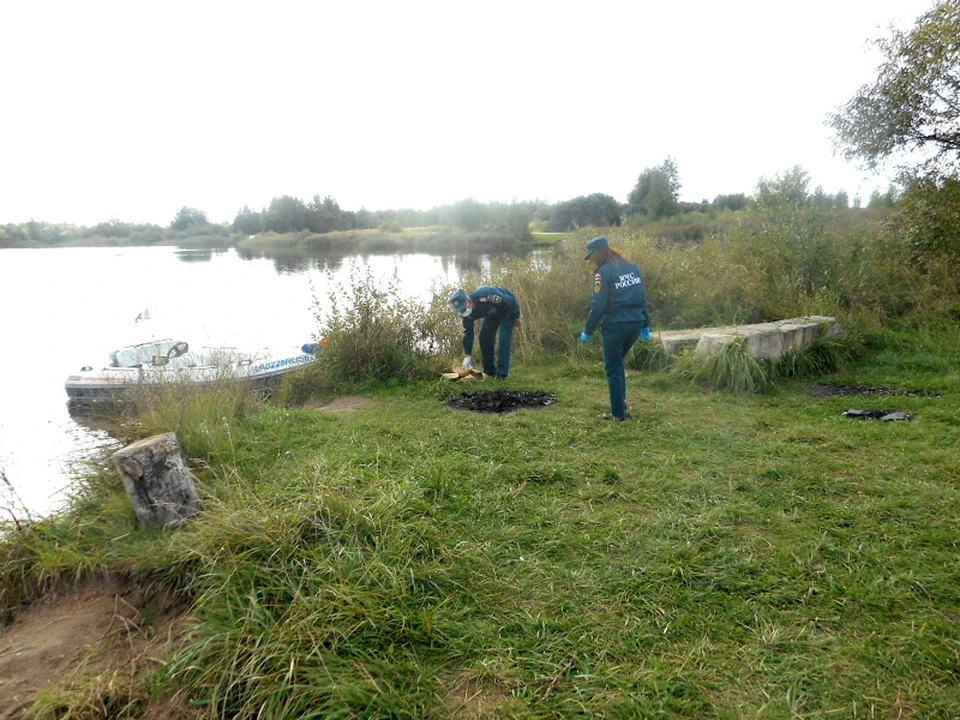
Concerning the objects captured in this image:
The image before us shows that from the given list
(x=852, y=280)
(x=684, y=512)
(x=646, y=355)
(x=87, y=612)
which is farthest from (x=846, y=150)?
(x=87, y=612)

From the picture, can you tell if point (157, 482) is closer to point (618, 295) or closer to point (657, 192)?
point (618, 295)

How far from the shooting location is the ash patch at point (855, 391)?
22.8ft

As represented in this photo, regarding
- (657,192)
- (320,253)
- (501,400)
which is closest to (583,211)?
(657,192)

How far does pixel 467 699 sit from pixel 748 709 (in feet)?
3.66

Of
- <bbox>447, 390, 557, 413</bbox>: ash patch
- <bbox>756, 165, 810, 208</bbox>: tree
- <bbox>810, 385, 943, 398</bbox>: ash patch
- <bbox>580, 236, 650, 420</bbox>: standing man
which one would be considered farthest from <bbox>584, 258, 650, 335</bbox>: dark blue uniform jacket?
<bbox>756, 165, 810, 208</bbox>: tree

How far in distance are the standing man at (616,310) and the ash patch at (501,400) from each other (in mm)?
1174

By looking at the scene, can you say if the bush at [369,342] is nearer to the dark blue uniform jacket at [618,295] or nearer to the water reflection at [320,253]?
the dark blue uniform jacket at [618,295]

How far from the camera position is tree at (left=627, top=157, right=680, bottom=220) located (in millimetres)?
26281

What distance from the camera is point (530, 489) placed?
4.52 metres

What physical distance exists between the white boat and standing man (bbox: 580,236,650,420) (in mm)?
4431

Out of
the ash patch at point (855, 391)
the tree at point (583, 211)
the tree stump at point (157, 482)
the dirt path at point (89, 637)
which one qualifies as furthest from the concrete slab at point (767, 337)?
the tree at point (583, 211)

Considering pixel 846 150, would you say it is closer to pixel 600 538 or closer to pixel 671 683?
pixel 600 538

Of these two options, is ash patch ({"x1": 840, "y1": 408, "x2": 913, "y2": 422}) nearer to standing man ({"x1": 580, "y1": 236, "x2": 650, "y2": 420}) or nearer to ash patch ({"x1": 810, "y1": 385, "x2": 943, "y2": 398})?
ash patch ({"x1": 810, "y1": 385, "x2": 943, "y2": 398})

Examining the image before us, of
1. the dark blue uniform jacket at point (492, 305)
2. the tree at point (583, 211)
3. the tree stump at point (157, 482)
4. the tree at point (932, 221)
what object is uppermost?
the tree at point (583, 211)
